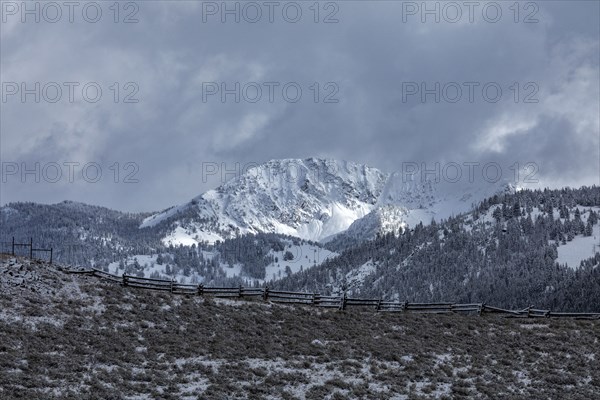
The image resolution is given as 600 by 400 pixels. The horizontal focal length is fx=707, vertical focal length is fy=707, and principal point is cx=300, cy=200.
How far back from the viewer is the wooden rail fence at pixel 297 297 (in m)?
53.1

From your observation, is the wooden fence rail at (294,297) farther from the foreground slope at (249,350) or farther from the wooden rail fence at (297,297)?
the foreground slope at (249,350)

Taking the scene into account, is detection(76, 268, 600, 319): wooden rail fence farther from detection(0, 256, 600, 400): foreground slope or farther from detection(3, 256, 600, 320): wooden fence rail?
detection(0, 256, 600, 400): foreground slope

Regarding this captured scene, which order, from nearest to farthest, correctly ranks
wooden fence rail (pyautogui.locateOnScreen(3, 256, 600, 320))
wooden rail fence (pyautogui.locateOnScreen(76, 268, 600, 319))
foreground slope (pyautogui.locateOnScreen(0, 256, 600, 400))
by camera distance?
foreground slope (pyautogui.locateOnScreen(0, 256, 600, 400)) < wooden fence rail (pyautogui.locateOnScreen(3, 256, 600, 320)) < wooden rail fence (pyautogui.locateOnScreen(76, 268, 600, 319))

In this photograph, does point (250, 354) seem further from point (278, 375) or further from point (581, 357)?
point (581, 357)

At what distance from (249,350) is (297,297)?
15957 millimetres

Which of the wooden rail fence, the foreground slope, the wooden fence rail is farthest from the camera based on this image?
the wooden rail fence

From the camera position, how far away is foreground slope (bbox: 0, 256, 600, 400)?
3406 cm

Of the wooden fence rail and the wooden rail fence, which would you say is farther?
the wooden rail fence

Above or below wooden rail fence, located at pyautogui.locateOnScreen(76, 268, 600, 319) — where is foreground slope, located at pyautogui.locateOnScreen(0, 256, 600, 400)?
below

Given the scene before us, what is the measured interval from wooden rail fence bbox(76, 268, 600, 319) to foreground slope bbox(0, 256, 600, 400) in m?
2.00

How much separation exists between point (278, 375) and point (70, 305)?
15.4m

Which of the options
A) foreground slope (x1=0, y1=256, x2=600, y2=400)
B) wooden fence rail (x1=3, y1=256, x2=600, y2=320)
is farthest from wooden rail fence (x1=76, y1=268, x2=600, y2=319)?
foreground slope (x1=0, y1=256, x2=600, y2=400)

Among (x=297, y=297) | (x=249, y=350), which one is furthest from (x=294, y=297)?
(x=249, y=350)

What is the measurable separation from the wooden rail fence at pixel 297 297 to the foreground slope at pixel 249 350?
2.00 m
